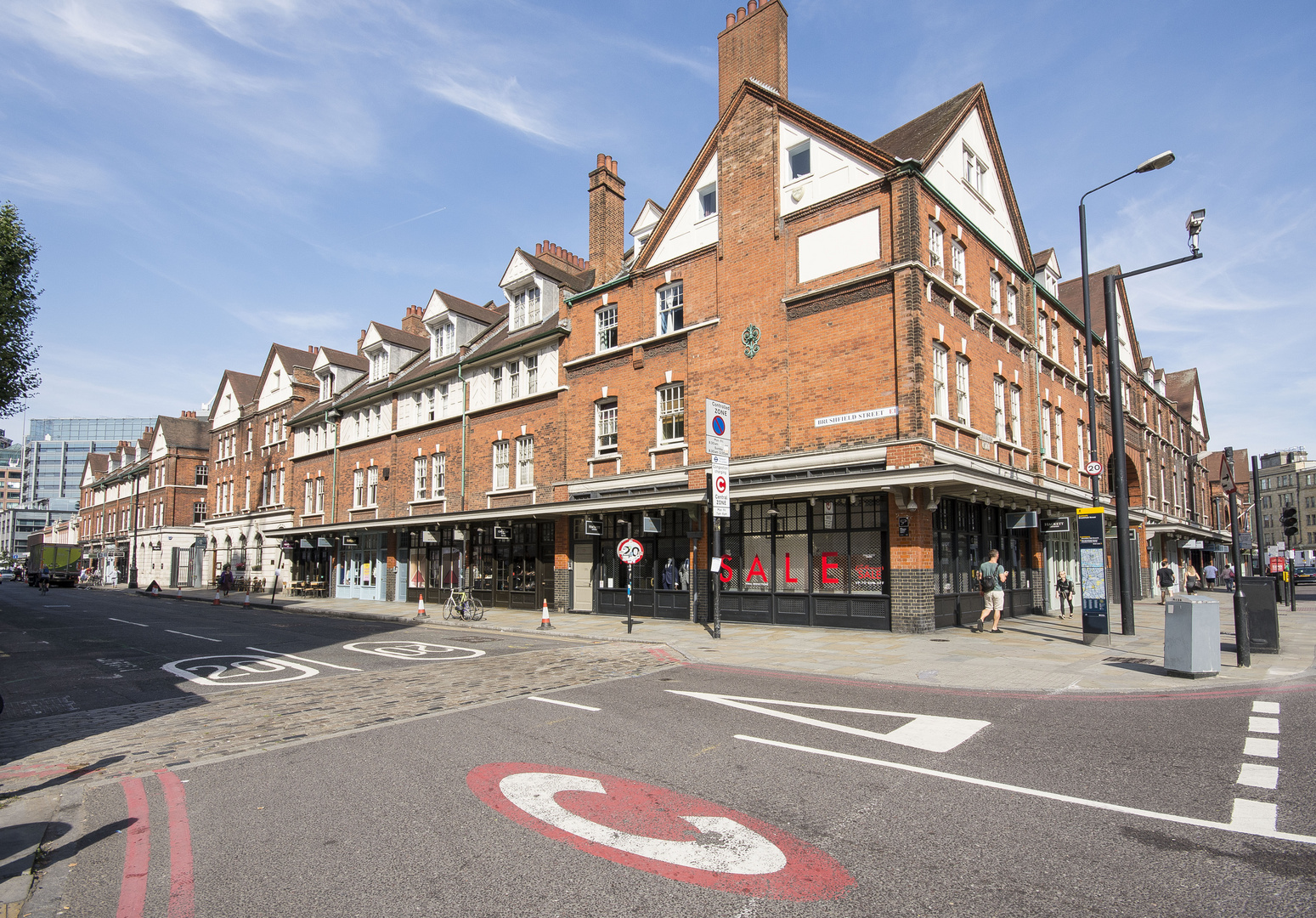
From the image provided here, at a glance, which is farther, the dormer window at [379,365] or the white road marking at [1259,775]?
the dormer window at [379,365]

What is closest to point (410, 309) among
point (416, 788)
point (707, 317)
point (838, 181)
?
point (707, 317)

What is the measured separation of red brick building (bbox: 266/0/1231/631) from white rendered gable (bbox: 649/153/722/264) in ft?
0.28

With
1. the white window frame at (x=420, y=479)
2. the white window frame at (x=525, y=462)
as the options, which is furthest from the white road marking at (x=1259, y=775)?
the white window frame at (x=420, y=479)

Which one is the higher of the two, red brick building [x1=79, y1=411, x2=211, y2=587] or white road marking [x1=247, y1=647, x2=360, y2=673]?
red brick building [x1=79, y1=411, x2=211, y2=587]

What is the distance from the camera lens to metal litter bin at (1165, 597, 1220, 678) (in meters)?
10.2

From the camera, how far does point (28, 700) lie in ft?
32.9

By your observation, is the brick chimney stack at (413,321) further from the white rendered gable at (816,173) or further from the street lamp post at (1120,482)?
the street lamp post at (1120,482)

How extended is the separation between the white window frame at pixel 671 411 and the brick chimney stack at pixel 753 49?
8335mm

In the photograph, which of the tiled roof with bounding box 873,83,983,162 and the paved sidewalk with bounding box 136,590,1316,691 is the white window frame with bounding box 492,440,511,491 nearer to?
the paved sidewalk with bounding box 136,590,1316,691

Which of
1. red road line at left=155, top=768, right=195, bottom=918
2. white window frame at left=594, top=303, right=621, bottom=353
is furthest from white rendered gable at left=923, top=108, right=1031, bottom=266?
red road line at left=155, top=768, right=195, bottom=918

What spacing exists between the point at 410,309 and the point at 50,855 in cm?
4047

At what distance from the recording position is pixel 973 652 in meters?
13.5

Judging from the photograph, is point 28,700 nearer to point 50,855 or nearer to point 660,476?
point 50,855

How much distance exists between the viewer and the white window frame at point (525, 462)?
88.0 feet
